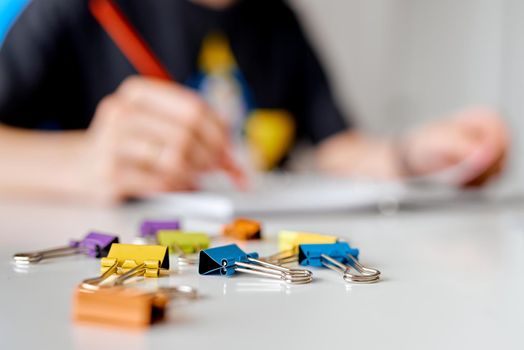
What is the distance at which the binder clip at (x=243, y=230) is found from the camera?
0.44 meters

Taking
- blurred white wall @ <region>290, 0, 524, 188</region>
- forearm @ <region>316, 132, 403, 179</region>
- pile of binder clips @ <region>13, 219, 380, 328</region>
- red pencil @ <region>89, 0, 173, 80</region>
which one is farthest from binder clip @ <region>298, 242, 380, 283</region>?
blurred white wall @ <region>290, 0, 524, 188</region>

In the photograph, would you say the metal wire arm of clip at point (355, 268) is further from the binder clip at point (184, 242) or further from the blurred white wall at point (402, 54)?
the blurred white wall at point (402, 54)

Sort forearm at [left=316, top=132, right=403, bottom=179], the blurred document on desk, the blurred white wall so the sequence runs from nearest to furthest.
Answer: the blurred document on desk
forearm at [left=316, top=132, right=403, bottom=179]
the blurred white wall

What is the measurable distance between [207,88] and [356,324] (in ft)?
3.71

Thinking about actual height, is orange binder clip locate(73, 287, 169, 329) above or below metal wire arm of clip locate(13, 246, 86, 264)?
below

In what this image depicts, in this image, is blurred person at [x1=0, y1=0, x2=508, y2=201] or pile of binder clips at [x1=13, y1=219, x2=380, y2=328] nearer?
pile of binder clips at [x1=13, y1=219, x2=380, y2=328]

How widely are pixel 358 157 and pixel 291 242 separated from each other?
2.94 ft

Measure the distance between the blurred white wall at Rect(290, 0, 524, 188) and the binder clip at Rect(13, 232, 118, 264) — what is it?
2356mm

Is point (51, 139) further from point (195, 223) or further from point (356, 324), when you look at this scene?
point (356, 324)

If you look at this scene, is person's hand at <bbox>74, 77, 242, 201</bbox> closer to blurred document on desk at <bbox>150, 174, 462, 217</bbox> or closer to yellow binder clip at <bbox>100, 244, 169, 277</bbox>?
blurred document on desk at <bbox>150, 174, 462, 217</bbox>

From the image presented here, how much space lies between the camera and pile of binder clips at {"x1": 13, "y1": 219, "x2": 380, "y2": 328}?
0.23 m

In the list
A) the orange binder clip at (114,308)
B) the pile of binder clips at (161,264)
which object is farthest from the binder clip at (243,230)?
the orange binder clip at (114,308)

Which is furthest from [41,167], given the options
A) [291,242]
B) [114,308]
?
[114,308]

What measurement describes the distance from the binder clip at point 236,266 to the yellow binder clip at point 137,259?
2 cm
